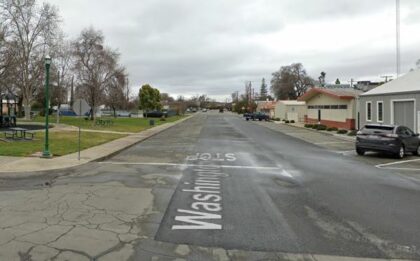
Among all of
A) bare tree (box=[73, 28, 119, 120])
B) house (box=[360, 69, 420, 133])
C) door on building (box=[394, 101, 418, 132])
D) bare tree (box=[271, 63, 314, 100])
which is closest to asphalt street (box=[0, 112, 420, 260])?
house (box=[360, 69, 420, 133])

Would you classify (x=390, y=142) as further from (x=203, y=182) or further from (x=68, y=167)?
(x=68, y=167)

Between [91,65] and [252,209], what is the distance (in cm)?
4254

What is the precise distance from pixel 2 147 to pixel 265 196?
1389 centimetres

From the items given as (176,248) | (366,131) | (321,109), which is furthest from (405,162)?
(321,109)

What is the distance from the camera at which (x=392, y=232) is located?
6551 mm

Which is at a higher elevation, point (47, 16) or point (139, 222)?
point (47, 16)

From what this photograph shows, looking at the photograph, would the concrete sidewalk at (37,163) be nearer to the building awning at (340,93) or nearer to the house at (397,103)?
the house at (397,103)

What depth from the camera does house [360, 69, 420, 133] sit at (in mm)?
26641

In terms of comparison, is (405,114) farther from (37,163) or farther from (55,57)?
(55,57)

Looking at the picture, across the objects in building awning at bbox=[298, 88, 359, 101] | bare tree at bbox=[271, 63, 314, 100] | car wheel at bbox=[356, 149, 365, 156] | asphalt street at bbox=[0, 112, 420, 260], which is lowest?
asphalt street at bbox=[0, 112, 420, 260]

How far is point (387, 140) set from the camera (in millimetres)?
18625

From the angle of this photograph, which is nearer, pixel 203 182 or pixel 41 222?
pixel 41 222

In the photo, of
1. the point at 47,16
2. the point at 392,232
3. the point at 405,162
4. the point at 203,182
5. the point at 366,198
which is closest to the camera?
the point at 392,232

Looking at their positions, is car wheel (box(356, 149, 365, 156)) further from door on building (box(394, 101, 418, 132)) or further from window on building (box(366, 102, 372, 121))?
window on building (box(366, 102, 372, 121))
